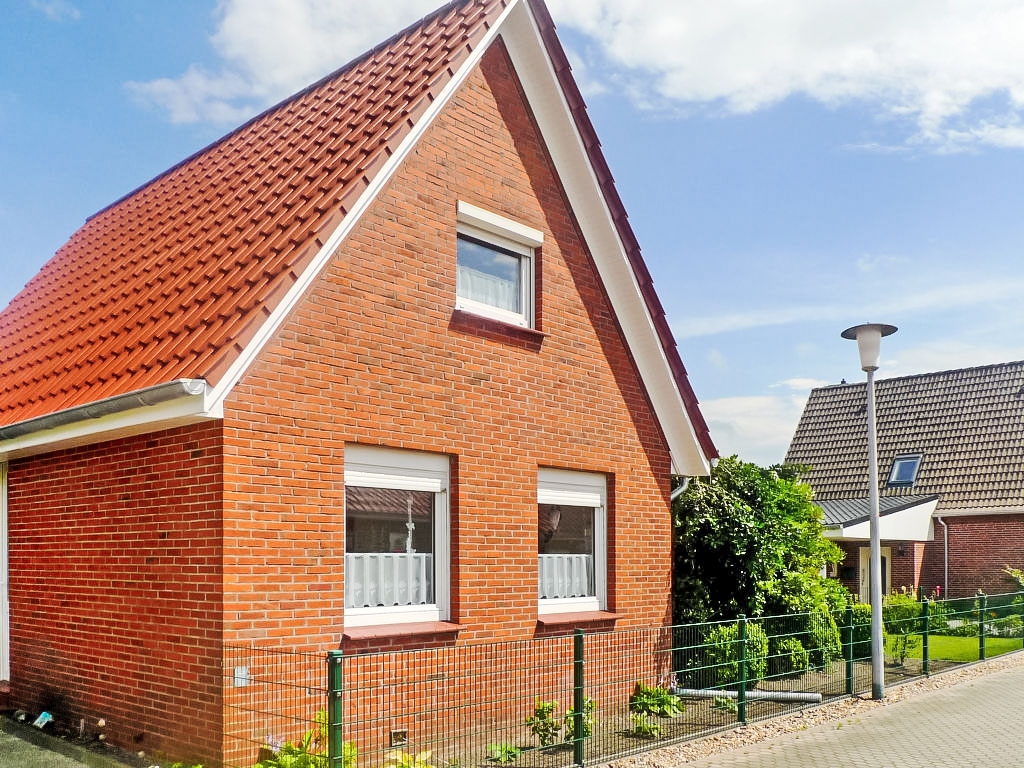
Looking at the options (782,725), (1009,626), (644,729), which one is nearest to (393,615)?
(644,729)

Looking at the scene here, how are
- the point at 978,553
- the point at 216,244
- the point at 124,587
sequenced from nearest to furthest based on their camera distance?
the point at 124,587 < the point at 216,244 < the point at 978,553

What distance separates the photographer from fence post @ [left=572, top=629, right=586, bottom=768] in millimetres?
8320

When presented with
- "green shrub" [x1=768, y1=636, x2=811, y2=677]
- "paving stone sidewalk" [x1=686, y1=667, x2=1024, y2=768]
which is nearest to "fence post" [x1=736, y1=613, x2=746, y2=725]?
"paving stone sidewalk" [x1=686, y1=667, x2=1024, y2=768]

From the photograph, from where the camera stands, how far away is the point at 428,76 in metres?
9.65

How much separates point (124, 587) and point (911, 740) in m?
7.86

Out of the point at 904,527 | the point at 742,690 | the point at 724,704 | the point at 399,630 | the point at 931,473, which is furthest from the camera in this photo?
the point at 931,473

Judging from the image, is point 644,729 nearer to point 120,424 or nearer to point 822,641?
point 822,641

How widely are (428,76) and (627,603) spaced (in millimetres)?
6336

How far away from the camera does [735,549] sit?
1343cm

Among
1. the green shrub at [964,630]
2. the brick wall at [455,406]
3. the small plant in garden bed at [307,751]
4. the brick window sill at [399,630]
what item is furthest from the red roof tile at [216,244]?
the green shrub at [964,630]

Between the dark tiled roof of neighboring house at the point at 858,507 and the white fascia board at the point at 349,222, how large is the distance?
16.4 meters

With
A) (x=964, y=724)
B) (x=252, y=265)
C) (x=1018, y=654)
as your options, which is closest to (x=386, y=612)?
(x=252, y=265)

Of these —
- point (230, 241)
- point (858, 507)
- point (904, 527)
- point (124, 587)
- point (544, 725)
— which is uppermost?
point (230, 241)

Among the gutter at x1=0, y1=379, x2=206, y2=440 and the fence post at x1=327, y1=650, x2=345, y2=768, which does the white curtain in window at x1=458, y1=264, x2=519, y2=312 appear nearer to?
the gutter at x1=0, y1=379, x2=206, y2=440
